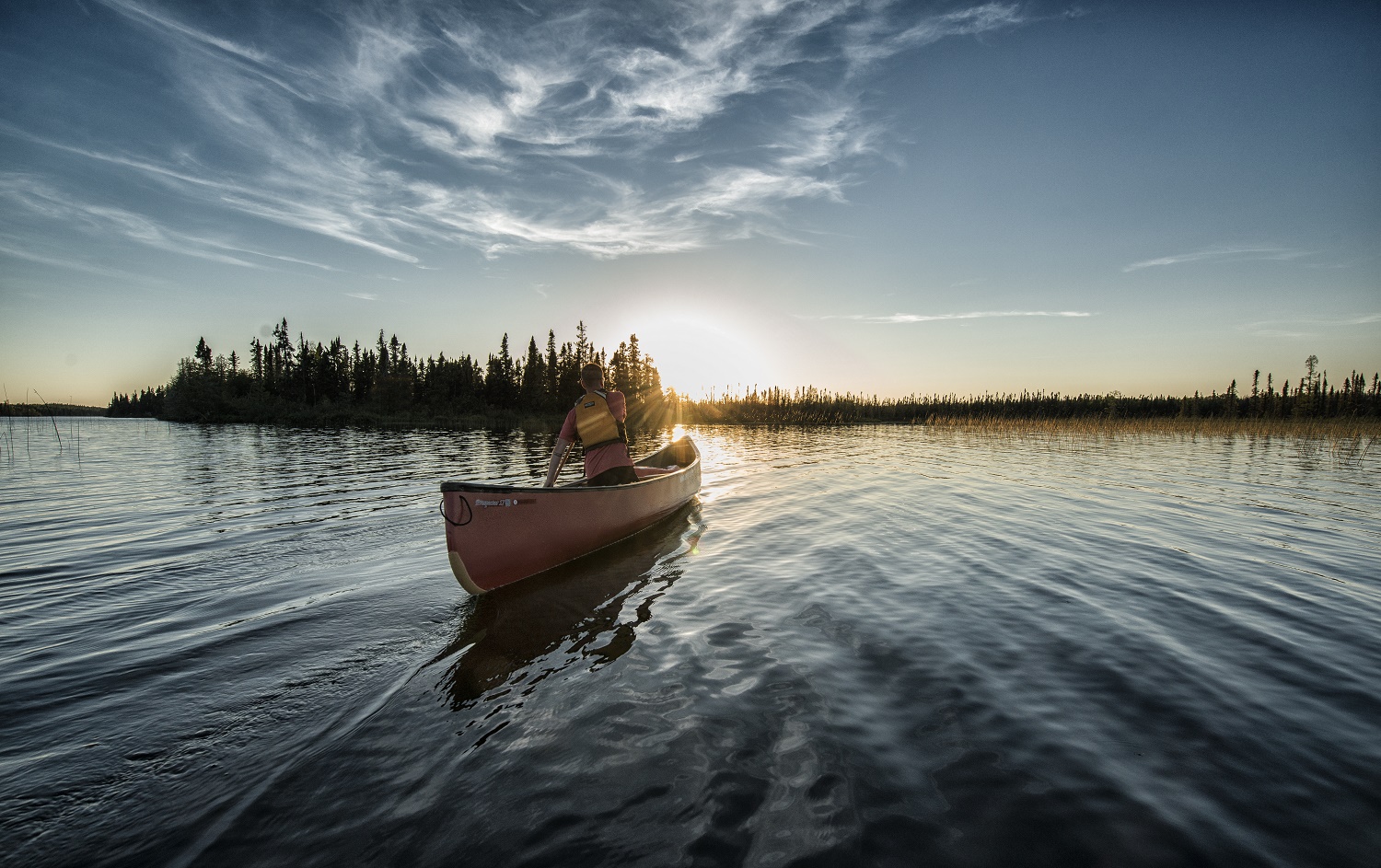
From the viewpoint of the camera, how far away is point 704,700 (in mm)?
3949

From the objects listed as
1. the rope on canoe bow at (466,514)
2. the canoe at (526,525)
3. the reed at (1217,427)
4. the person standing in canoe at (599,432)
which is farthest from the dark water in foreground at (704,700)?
the reed at (1217,427)

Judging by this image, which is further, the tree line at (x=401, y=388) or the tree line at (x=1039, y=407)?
the tree line at (x=401, y=388)

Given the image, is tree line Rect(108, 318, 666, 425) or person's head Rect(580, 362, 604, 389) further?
tree line Rect(108, 318, 666, 425)

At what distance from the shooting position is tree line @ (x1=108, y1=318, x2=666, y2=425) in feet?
214

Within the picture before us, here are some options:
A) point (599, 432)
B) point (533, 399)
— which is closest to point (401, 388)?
point (533, 399)

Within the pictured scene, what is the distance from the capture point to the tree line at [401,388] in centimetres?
6531

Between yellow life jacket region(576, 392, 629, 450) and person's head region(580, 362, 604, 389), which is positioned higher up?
person's head region(580, 362, 604, 389)

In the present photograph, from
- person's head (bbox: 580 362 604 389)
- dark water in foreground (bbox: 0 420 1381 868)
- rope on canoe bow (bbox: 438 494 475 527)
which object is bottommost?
dark water in foreground (bbox: 0 420 1381 868)

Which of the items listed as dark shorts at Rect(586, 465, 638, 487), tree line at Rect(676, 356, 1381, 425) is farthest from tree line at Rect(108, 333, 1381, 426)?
dark shorts at Rect(586, 465, 638, 487)

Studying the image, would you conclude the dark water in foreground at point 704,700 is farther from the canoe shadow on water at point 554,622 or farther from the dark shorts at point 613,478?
the dark shorts at point 613,478

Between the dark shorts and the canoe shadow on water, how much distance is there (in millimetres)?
1133

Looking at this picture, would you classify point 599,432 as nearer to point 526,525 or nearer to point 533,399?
point 526,525

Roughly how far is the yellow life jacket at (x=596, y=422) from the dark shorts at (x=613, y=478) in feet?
1.52

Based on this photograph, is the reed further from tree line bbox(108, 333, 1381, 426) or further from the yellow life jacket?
the yellow life jacket
